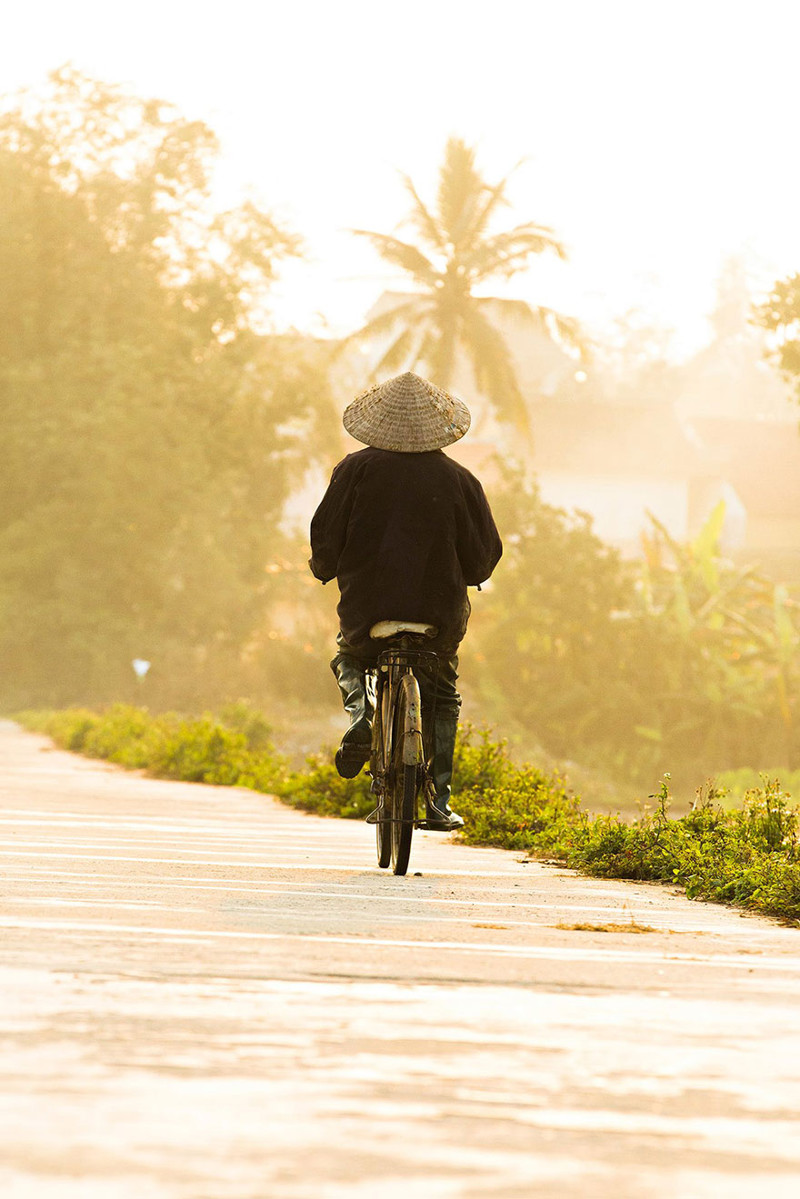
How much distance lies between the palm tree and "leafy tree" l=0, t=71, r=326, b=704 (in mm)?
7050

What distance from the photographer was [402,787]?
7176 millimetres

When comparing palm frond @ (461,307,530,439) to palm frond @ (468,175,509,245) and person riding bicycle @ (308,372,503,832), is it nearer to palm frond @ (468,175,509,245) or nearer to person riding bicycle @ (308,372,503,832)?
palm frond @ (468,175,509,245)

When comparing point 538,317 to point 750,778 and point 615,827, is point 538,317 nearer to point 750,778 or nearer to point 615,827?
point 750,778

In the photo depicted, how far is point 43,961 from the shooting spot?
4375mm

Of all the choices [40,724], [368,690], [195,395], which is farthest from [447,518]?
[195,395]

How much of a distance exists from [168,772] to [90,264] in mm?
28960

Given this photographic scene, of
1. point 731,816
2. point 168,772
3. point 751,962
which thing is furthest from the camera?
point 168,772

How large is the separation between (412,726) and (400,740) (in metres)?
0.13

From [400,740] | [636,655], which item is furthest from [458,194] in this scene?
[400,740]

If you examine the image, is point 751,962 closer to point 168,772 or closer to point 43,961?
point 43,961

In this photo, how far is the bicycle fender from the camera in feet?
23.4

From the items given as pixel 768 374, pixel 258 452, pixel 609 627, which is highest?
pixel 768 374

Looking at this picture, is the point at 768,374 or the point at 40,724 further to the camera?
the point at 768,374

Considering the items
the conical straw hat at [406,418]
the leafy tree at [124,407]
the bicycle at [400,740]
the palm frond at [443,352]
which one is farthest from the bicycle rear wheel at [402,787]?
the palm frond at [443,352]
